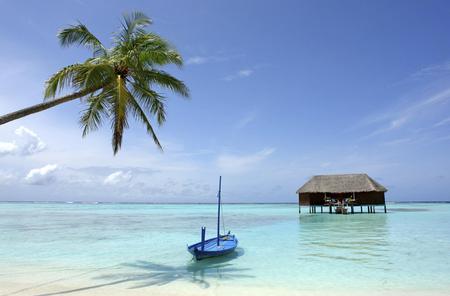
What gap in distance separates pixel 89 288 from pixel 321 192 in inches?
1172

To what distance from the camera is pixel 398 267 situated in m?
9.80

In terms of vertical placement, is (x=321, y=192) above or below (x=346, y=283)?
above

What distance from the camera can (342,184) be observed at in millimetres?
34625

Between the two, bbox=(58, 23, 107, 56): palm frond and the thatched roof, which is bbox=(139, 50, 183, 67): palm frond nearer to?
bbox=(58, 23, 107, 56): palm frond

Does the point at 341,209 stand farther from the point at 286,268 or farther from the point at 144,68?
the point at 144,68

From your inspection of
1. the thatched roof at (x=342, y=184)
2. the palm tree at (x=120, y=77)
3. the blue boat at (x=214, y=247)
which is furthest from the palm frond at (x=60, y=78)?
the thatched roof at (x=342, y=184)

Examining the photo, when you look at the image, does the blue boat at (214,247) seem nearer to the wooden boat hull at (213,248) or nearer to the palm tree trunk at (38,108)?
the wooden boat hull at (213,248)

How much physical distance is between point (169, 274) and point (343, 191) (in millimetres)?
27740

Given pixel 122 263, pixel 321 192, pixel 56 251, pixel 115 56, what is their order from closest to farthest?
pixel 115 56 < pixel 122 263 < pixel 56 251 < pixel 321 192

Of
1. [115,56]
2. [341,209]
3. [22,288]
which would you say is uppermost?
[115,56]

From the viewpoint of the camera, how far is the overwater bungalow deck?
34.0 m

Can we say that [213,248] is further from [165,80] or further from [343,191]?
[343,191]

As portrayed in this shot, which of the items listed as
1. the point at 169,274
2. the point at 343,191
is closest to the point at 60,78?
the point at 169,274

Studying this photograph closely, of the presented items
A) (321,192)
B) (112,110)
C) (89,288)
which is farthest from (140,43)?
(321,192)
